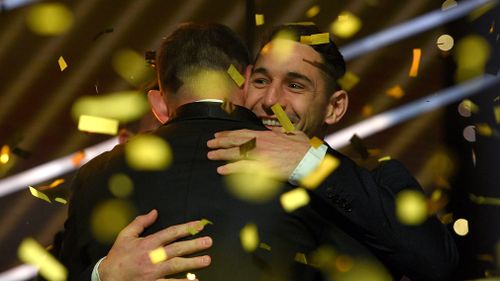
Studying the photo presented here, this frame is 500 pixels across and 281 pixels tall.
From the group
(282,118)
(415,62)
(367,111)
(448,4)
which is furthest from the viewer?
(415,62)

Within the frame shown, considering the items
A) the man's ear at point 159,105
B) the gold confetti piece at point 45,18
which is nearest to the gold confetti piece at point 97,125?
the gold confetti piece at point 45,18

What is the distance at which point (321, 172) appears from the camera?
5.17ft

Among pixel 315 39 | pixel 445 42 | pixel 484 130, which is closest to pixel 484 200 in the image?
pixel 484 130

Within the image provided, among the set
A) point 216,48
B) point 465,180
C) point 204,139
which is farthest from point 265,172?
point 465,180

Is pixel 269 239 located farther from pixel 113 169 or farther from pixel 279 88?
pixel 279 88

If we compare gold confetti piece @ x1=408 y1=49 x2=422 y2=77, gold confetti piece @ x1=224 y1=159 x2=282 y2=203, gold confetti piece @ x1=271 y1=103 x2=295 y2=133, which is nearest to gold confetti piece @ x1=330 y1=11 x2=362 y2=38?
gold confetti piece @ x1=408 y1=49 x2=422 y2=77

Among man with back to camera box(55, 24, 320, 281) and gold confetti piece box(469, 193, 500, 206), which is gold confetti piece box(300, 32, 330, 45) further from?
gold confetti piece box(469, 193, 500, 206)

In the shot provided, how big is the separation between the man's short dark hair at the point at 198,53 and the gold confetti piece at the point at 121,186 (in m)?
0.18

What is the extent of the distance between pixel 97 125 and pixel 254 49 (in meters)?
0.59

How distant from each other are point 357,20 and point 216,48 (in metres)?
2.18

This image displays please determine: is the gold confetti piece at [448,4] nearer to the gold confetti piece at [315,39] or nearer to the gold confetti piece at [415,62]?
the gold confetti piece at [415,62]

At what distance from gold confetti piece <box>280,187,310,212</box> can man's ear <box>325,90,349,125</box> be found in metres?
0.60

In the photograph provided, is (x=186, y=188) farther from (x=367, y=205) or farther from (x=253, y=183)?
(x=367, y=205)

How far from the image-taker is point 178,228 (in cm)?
143
